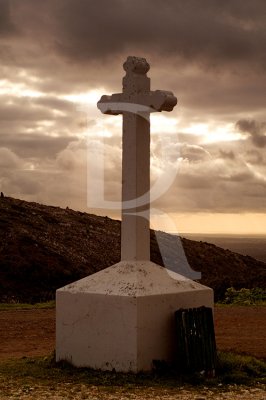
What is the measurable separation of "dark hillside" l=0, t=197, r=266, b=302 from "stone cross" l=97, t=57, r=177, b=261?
9801mm

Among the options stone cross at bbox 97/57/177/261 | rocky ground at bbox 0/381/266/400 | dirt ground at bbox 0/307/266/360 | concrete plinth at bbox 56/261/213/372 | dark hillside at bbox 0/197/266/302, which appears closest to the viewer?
rocky ground at bbox 0/381/266/400

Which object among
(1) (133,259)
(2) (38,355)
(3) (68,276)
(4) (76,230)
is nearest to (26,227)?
(4) (76,230)

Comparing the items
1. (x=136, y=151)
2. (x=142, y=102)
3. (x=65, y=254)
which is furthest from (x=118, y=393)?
(x=65, y=254)

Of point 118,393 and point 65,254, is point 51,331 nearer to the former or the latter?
point 118,393

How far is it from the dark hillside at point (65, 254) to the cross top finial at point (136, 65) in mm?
10250

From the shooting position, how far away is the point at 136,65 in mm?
8492

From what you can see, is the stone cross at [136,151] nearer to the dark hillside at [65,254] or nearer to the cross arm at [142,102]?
the cross arm at [142,102]

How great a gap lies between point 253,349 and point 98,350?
10.2 feet

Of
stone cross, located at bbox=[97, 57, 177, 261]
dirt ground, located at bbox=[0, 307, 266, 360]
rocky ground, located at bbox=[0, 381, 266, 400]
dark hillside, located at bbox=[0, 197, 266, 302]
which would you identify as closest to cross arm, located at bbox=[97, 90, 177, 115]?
stone cross, located at bbox=[97, 57, 177, 261]

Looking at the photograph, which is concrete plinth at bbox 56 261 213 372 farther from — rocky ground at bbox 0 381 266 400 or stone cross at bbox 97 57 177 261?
rocky ground at bbox 0 381 266 400

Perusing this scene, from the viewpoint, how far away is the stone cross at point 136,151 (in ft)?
27.7

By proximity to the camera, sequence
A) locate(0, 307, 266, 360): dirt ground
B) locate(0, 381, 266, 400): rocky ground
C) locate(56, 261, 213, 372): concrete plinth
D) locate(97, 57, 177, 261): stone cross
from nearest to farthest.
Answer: locate(0, 381, 266, 400): rocky ground
locate(56, 261, 213, 372): concrete plinth
locate(97, 57, 177, 261): stone cross
locate(0, 307, 266, 360): dirt ground

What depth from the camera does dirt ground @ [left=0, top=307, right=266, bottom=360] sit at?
34.4 ft

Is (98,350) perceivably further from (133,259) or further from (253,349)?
(253,349)
